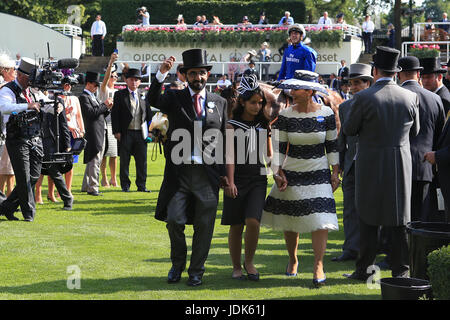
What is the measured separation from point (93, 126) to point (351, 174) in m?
6.57

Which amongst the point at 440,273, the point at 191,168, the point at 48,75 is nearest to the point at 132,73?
the point at 48,75

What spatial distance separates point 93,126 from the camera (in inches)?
568

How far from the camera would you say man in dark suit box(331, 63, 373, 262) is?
9.01 meters

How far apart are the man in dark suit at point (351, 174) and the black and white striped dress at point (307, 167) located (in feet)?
4.09

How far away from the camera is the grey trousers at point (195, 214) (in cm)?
772

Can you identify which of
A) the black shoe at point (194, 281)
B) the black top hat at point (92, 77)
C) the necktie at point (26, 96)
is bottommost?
the black shoe at point (194, 281)

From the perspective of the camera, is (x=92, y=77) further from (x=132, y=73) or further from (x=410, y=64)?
(x=410, y=64)

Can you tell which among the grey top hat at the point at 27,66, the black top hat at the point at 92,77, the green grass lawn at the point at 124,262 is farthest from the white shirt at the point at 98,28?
the grey top hat at the point at 27,66

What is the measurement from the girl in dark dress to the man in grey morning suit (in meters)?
0.93

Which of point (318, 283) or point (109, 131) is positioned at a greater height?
point (109, 131)

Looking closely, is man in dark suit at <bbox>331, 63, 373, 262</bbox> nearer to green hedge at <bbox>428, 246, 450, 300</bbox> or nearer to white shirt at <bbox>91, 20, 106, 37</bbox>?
green hedge at <bbox>428, 246, 450, 300</bbox>

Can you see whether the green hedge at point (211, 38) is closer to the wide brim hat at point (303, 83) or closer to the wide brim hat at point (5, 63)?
the wide brim hat at point (5, 63)
